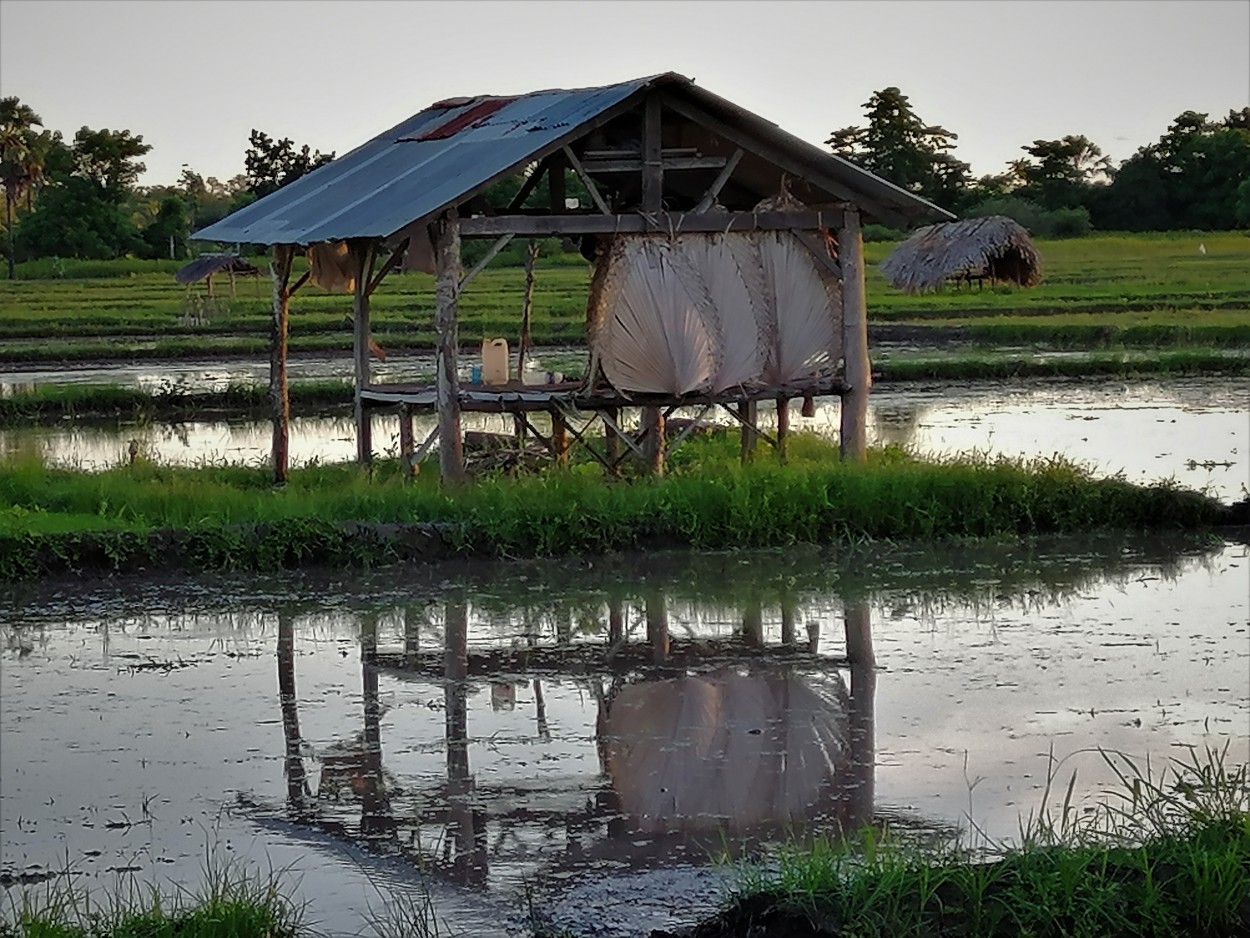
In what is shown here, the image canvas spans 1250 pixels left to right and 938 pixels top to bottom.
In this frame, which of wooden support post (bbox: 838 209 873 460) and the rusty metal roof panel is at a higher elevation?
the rusty metal roof panel

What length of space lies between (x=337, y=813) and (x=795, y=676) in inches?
106

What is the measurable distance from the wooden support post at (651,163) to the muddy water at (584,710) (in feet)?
9.05

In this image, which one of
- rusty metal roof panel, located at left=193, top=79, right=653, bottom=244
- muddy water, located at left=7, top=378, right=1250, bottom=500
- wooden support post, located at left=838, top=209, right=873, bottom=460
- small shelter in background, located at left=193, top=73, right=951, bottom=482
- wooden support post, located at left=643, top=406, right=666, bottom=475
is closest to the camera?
rusty metal roof panel, located at left=193, top=79, right=653, bottom=244

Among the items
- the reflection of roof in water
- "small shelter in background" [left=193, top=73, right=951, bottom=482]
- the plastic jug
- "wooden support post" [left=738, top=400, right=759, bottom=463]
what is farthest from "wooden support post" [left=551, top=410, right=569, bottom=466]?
the reflection of roof in water

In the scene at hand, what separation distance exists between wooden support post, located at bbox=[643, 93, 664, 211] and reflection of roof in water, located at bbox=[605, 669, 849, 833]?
4.80 meters

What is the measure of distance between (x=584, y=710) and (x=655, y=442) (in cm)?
525

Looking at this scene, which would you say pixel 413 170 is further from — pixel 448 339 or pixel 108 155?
pixel 108 155

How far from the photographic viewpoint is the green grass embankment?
10.6 meters

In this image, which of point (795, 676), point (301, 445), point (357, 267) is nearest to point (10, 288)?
point (301, 445)

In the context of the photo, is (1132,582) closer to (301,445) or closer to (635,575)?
(635,575)

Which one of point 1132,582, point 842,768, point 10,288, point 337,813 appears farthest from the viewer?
point 10,288

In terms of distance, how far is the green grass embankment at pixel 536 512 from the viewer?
1055 centimetres

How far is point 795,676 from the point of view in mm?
8359

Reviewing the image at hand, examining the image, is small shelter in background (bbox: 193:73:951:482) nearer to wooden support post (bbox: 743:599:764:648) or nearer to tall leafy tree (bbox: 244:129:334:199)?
wooden support post (bbox: 743:599:764:648)
